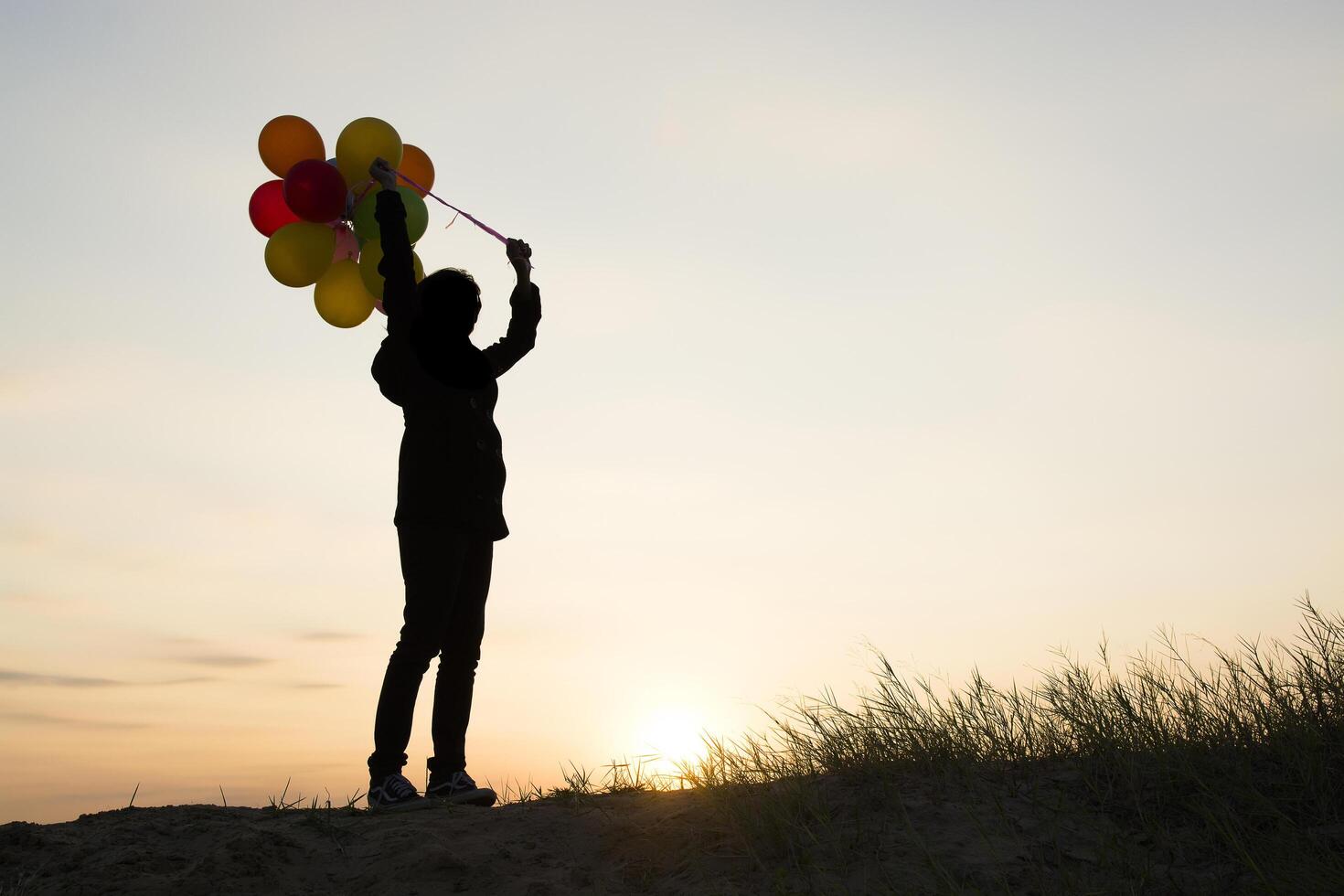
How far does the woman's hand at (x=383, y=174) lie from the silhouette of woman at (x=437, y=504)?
0.92 ft

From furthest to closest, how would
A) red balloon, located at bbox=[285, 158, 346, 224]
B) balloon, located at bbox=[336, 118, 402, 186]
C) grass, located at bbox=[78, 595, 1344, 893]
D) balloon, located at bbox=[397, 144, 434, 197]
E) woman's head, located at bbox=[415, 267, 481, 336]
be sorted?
balloon, located at bbox=[397, 144, 434, 197] → balloon, located at bbox=[336, 118, 402, 186] → red balloon, located at bbox=[285, 158, 346, 224] → woman's head, located at bbox=[415, 267, 481, 336] → grass, located at bbox=[78, 595, 1344, 893]

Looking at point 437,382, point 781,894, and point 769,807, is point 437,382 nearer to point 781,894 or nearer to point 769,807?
point 769,807

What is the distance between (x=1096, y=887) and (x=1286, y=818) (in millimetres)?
707

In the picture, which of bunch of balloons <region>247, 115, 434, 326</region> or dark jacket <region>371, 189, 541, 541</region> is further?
bunch of balloons <region>247, 115, 434, 326</region>

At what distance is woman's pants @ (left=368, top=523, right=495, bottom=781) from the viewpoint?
4.84m

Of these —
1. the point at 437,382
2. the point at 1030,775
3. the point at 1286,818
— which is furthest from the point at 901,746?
the point at 437,382

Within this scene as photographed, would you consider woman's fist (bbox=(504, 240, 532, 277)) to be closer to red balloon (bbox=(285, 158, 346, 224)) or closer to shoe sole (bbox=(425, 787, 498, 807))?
red balloon (bbox=(285, 158, 346, 224))

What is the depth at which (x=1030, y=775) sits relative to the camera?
13.3 feet

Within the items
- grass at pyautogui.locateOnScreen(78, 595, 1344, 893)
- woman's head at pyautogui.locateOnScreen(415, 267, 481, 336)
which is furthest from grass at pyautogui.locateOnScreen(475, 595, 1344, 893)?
woman's head at pyautogui.locateOnScreen(415, 267, 481, 336)

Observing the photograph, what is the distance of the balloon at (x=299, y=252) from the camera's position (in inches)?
208

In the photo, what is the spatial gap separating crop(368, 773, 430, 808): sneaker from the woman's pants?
0.04 meters

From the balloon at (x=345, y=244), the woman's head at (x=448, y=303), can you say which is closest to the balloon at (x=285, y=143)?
the balloon at (x=345, y=244)

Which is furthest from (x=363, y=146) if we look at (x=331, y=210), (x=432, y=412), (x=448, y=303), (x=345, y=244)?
(x=432, y=412)

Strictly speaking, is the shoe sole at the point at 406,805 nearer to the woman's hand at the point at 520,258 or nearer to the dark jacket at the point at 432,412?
the dark jacket at the point at 432,412
